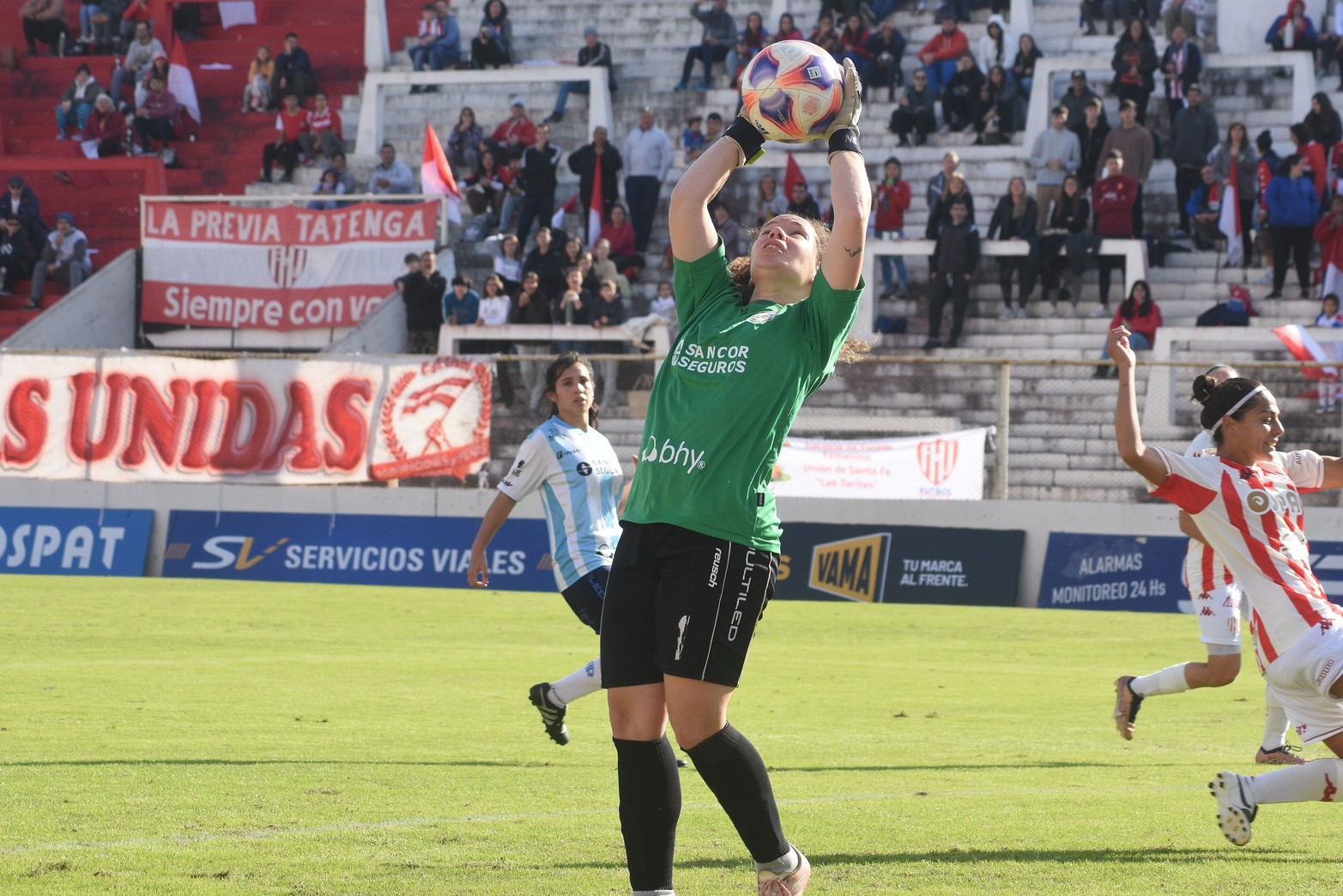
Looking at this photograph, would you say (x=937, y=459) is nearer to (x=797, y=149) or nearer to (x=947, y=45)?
(x=797, y=149)

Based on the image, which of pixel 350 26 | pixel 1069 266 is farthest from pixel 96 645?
pixel 350 26

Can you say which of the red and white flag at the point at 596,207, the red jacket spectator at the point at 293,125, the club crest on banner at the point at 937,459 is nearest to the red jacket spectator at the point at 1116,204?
the club crest on banner at the point at 937,459

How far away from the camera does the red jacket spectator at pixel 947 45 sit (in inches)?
1048

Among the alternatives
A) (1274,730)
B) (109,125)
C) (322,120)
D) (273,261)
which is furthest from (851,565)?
(109,125)

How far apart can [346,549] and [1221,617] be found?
1274 cm

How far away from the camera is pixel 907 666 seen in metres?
13.4

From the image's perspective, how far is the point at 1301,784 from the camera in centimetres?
593

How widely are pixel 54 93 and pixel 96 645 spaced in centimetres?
2443

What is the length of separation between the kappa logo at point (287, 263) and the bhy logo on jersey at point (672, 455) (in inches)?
890

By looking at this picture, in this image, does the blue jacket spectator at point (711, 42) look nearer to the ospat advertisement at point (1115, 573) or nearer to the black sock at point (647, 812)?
the ospat advertisement at point (1115, 573)

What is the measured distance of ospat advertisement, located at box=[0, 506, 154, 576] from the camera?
20078mm

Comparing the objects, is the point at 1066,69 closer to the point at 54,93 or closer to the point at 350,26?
the point at 350,26

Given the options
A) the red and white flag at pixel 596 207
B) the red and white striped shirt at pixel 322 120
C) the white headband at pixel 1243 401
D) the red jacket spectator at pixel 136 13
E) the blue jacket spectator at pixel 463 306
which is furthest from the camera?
the red jacket spectator at pixel 136 13

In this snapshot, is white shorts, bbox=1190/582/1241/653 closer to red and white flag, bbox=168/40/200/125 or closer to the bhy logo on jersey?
the bhy logo on jersey
